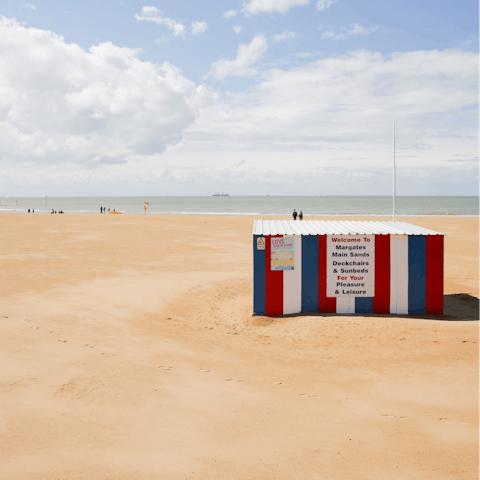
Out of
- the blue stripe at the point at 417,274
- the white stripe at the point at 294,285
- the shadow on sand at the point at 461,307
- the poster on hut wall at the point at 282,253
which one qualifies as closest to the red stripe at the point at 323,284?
the white stripe at the point at 294,285

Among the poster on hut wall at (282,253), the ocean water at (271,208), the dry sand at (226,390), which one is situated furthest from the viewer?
the ocean water at (271,208)

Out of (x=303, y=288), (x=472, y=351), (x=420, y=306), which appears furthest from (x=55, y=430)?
(x=420, y=306)

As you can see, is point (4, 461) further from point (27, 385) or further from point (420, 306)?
point (420, 306)

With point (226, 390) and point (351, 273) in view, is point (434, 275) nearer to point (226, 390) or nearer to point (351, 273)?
point (351, 273)

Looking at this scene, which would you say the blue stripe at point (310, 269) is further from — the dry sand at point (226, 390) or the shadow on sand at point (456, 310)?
the dry sand at point (226, 390)

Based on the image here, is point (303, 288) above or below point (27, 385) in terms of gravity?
above

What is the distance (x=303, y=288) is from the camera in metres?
10.8

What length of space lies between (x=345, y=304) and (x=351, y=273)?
843 millimetres

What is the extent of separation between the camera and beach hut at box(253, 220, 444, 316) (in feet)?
35.3

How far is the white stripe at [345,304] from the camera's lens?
10844mm

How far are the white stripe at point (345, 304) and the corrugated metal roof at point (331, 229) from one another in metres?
1.76

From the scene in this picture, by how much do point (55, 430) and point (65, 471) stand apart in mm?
906

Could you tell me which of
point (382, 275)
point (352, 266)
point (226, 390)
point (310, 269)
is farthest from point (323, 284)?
point (226, 390)

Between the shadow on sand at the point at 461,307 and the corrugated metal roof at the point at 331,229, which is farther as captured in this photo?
the shadow on sand at the point at 461,307
